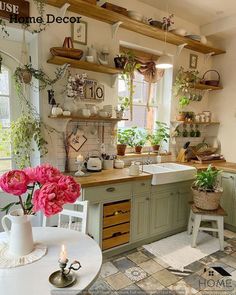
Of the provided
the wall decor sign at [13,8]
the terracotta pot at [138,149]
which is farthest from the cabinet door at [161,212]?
the wall decor sign at [13,8]

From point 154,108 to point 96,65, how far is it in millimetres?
1394

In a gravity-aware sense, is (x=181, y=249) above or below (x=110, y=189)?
below

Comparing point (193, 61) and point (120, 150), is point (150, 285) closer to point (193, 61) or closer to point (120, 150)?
point (120, 150)

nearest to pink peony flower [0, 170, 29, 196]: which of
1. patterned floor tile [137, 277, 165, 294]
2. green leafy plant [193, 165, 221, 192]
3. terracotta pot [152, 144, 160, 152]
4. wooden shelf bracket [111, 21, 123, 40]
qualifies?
patterned floor tile [137, 277, 165, 294]

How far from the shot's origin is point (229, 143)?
3857 millimetres

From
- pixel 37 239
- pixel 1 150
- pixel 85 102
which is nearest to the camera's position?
pixel 37 239

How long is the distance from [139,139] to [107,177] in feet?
3.78

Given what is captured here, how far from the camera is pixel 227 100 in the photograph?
388 centimetres

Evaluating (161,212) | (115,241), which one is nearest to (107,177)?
(115,241)

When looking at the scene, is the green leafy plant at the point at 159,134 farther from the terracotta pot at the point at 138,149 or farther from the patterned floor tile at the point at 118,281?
the patterned floor tile at the point at 118,281

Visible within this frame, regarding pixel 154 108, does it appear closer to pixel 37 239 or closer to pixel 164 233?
pixel 164 233

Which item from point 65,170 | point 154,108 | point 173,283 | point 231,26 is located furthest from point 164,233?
point 231,26

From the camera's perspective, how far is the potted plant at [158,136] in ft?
11.6

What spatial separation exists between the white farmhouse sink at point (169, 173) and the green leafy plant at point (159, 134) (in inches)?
14.5
